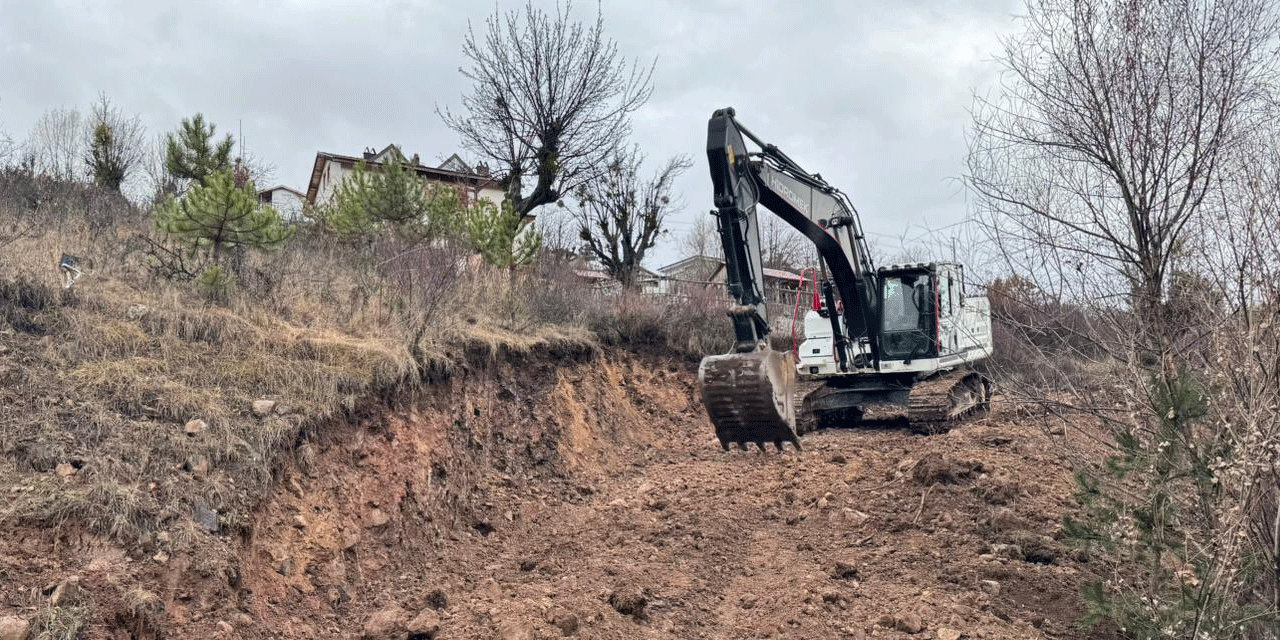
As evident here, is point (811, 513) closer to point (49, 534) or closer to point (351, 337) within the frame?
point (351, 337)

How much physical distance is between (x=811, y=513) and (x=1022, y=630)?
8.38 ft

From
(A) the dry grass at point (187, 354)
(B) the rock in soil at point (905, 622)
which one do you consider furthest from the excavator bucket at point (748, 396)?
(A) the dry grass at point (187, 354)

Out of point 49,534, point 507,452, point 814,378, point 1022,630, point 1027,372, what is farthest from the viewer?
point 814,378

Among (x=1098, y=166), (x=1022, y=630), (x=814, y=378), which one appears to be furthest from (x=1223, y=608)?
(x=814, y=378)

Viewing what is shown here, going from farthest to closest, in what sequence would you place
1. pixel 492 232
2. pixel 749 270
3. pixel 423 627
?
pixel 492 232 < pixel 749 270 < pixel 423 627

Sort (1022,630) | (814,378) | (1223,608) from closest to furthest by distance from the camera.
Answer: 1. (1223,608)
2. (1022,630)
3. (814,378)

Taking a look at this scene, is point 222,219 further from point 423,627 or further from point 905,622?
point 905,622

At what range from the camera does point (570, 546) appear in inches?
277

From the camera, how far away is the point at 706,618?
18.6ft

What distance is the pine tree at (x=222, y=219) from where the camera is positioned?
7910 mm

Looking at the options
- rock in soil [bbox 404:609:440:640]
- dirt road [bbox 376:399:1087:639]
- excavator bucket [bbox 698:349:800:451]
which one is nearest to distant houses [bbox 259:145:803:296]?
dirt road [bbox 376:399:1087:639]

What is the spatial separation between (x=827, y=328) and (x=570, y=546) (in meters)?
6.29

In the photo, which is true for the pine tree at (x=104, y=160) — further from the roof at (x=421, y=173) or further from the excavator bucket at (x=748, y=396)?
the excavator bucket at (x=748, y=396)

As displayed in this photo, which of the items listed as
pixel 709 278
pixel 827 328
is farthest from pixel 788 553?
pixel 709 278
